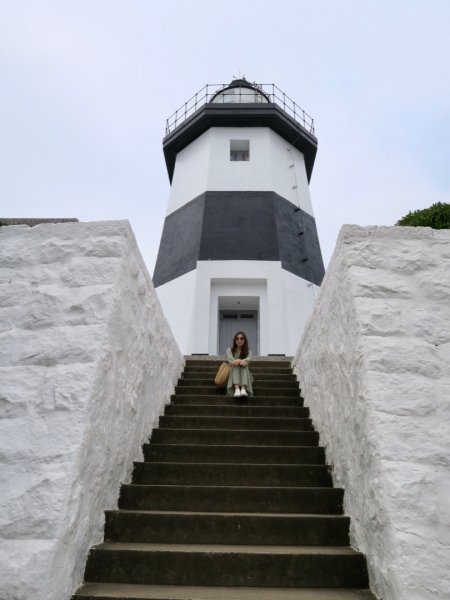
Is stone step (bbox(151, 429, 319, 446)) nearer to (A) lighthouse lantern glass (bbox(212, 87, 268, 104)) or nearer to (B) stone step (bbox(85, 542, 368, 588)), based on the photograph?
(B) stone step (bbox(85, 542, 368, 588))

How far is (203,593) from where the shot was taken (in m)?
2.29

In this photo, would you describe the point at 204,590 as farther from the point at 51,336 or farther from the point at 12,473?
the point at 51,336

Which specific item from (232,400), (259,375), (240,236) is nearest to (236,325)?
(240,236)

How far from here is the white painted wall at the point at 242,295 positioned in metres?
9.66

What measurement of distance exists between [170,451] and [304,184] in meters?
10.6

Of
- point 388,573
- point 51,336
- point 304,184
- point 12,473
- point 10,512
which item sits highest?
point 304,184

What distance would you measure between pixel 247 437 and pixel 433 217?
3.63m

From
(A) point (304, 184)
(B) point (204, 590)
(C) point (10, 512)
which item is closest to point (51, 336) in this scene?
(C) point (10, 512)

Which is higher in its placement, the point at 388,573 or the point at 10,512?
the point at 10,512

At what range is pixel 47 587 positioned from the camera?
199 centimetres

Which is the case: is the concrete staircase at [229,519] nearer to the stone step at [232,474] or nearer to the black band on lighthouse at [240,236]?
the stone step at [232,474]

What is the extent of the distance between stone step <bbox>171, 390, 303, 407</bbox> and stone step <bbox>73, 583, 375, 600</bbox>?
8.81ft

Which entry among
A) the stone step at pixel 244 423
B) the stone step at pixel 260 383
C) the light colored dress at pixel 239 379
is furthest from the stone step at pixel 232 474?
the stone step at pixel 260 383

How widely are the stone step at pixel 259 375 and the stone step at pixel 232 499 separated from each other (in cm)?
285
